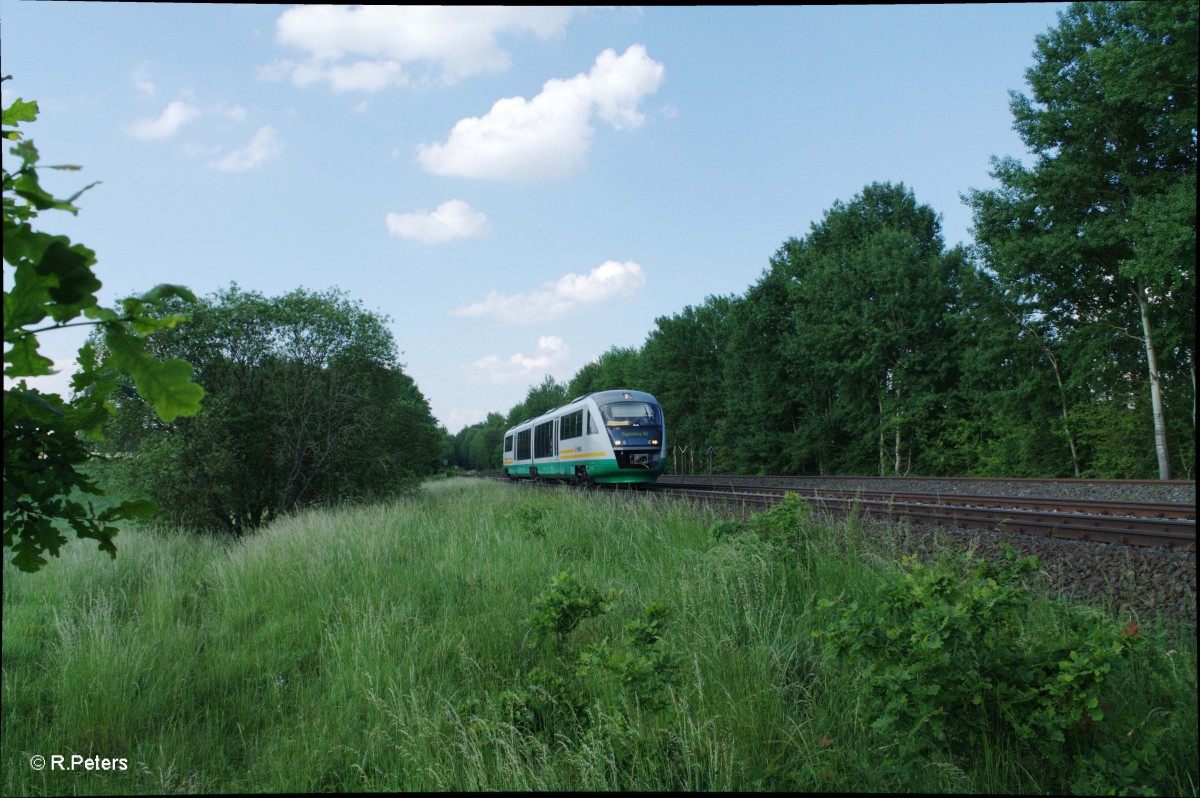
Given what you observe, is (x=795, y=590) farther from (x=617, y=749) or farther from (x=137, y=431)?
(x=137, y=431)

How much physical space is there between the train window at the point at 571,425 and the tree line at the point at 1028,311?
11817mm

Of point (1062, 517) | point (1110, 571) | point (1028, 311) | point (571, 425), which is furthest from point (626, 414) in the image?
point (1110, 571)

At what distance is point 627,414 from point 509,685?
15.5 m

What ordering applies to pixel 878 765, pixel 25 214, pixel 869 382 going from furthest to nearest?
pixel 869 382 → pixel 878 765 → pixel 25 214

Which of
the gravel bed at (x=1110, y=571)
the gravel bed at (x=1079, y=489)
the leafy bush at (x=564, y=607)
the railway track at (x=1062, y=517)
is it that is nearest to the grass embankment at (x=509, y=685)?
the leafy bush at (x=564, y=607)

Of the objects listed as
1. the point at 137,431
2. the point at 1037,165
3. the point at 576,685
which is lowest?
the point at 576,685

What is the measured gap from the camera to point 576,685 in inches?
160

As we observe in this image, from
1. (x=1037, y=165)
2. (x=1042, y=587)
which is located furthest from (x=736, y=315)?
(x=1042, y=587)

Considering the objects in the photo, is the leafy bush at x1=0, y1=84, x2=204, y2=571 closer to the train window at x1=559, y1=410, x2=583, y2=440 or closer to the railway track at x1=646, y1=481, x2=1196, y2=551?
the railway track at x1=646, y1=481, x2=1196, y2=551

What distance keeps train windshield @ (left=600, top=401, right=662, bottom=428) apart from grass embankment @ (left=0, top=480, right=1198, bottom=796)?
39.0ft

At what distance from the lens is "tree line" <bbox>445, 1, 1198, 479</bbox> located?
33.4ft

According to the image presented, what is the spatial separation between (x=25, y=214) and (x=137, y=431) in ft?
48.9

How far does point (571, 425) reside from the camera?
22266mm

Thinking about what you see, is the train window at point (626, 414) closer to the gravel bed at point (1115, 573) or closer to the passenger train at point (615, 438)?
the passenger train at point (615, 438)
